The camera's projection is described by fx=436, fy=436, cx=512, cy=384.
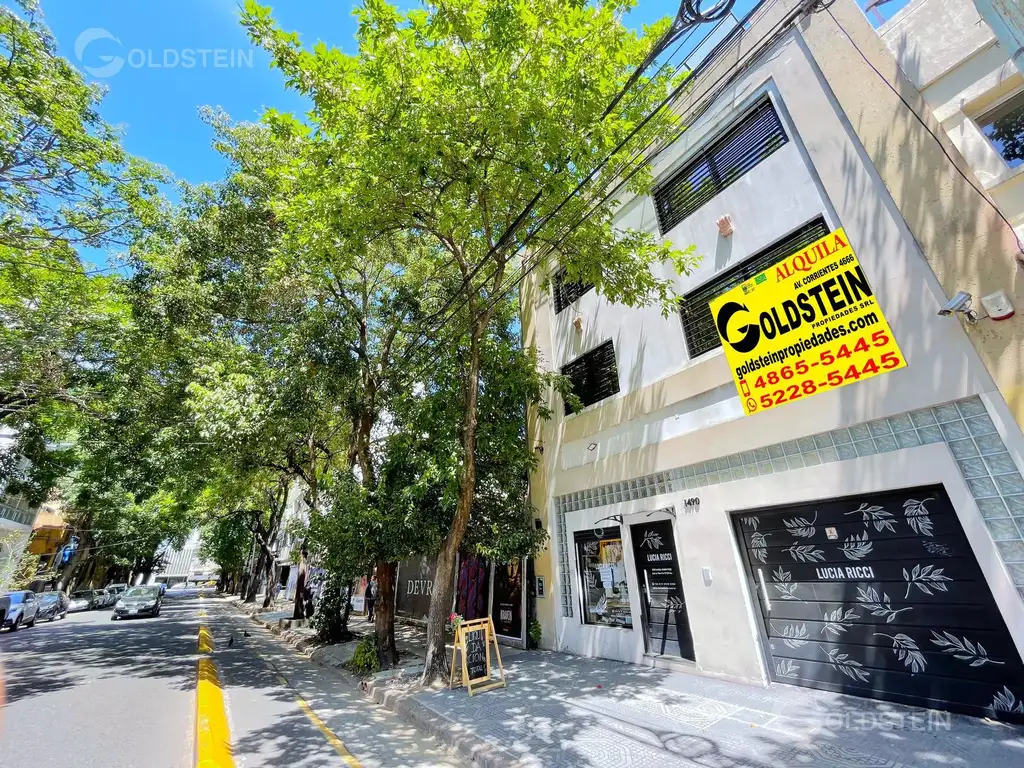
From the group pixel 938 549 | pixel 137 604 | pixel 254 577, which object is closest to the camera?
pixel 938 549

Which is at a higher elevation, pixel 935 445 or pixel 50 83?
pixel 50 83

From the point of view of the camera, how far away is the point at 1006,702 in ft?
15.4

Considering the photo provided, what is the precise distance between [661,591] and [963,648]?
4.01 meters

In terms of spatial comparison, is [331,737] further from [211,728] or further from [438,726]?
[211,728]

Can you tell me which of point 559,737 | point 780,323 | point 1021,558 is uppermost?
point 780,323

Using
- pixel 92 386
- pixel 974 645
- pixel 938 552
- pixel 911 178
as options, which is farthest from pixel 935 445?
pixel 92 386

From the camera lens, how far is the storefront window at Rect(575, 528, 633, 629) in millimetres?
8852

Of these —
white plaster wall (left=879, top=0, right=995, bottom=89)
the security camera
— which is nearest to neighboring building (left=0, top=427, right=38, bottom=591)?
the security camera

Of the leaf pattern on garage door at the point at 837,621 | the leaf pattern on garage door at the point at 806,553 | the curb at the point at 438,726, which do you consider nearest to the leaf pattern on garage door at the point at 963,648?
the leaf pattern on garage door at the point at 837,621

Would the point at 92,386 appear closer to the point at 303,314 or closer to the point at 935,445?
the point at 303,314

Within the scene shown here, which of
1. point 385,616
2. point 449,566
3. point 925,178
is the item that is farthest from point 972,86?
point 385,616

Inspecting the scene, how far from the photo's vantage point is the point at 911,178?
590 centimetres

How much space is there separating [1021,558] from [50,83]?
1702 cm

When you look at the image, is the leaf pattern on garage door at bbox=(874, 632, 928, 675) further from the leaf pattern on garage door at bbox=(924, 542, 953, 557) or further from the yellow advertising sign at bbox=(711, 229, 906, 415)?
the yellow advertising sign at bbox=(711, 229, 906, 415)
